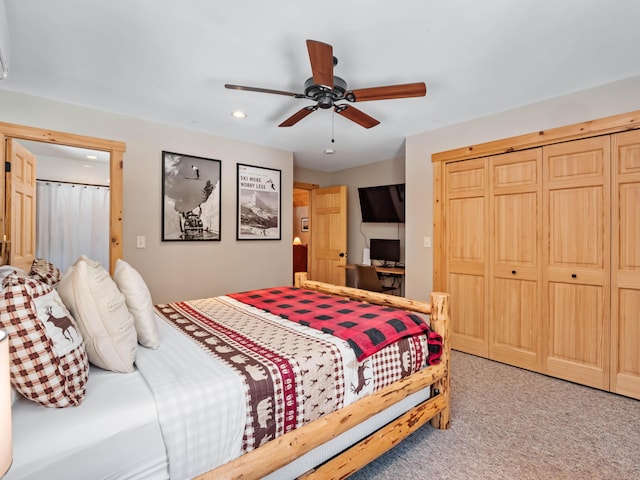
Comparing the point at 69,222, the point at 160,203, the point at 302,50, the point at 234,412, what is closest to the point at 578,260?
the point at 302,50

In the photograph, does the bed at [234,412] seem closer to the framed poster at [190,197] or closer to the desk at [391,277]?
the framed poster at [190,197]

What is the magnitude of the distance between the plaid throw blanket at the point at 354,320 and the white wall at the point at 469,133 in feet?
5.27

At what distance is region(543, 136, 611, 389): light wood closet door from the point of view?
2.53 metres

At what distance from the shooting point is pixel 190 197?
355 centimetres

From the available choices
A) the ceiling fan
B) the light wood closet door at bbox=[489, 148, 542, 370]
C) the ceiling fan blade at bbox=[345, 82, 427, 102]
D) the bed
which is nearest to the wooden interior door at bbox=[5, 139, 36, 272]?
the bed

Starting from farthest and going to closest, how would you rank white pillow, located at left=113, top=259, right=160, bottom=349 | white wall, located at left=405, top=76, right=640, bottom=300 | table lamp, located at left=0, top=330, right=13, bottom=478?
1. white wall, located at left=405, top=76, right=640, bottom=300
2. white pillow, located at left=113, top=259, right=160, bottom=349
3. table lamp, located at left=0, top=330, right=13, bottom=478

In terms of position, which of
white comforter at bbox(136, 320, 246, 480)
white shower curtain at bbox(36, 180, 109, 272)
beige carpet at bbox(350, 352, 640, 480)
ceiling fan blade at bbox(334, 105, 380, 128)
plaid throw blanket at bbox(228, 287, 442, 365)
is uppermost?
ceiling fan blade at bbox(334, 105, 380, 128)

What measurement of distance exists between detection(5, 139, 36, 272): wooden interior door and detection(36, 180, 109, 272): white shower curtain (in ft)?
2.36

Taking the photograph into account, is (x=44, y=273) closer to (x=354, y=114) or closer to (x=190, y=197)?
(x=190, y=197)

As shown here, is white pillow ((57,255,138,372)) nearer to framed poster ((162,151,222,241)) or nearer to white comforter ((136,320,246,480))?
white comforter ((136,320,246,480))

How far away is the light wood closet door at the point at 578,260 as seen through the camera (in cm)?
Result: 253

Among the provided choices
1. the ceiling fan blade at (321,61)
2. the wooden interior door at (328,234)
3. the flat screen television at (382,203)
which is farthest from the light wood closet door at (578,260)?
the wooden interior door at (328,234)

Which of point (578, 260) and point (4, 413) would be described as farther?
point (578, 260)

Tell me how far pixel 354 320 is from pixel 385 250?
3.03 m
